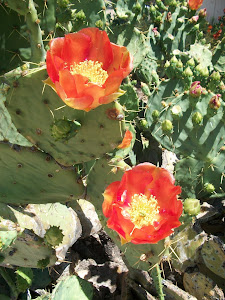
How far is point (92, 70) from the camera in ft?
4.02

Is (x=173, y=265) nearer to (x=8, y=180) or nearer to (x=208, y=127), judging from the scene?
(x=208, y=127)

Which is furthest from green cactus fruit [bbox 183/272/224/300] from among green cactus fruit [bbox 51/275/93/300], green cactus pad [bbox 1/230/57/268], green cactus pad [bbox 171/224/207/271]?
green cactus pad [bbox 1/230/57/268]

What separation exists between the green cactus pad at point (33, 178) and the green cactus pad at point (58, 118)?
0.28ft

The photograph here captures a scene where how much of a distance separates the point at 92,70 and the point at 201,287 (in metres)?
1.33

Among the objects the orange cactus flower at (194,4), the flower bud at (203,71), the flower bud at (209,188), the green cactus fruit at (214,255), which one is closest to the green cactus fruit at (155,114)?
the flower bud at (209,188)

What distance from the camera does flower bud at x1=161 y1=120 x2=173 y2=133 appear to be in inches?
74.5

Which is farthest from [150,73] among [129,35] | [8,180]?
[8,180]

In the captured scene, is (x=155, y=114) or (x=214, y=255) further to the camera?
(x=155, y=114)

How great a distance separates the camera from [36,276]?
1983 mm

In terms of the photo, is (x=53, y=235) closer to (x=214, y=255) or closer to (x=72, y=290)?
(x=72, y=290)

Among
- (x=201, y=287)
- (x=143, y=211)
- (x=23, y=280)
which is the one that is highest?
(x=143, y=211)

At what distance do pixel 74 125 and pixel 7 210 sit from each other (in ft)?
2.57

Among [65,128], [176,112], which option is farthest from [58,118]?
[176,112]

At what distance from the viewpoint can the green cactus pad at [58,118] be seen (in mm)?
1231
